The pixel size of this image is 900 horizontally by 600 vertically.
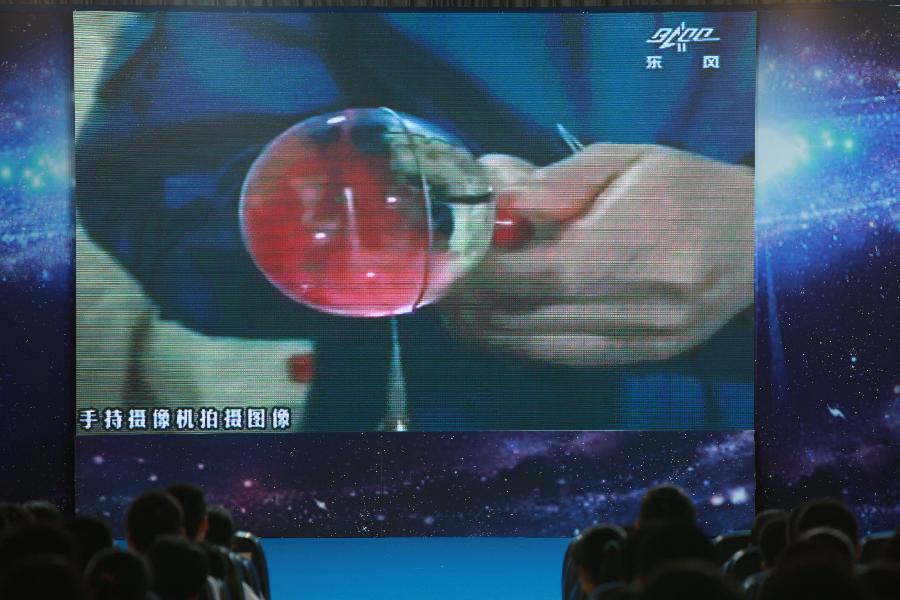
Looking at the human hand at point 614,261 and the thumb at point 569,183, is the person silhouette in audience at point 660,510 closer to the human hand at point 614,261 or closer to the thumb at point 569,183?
the human hand at point 614,261

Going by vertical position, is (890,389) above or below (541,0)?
below

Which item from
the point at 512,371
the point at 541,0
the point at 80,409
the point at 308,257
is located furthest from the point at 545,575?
the point at 541,0

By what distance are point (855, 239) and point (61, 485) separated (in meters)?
4.76

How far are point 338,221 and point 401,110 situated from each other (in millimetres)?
726

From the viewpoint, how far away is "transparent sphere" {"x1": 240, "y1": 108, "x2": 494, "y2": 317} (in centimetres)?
761

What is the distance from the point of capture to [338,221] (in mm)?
7609

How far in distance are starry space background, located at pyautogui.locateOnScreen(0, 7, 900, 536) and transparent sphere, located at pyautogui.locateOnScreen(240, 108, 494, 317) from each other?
0.89 metres

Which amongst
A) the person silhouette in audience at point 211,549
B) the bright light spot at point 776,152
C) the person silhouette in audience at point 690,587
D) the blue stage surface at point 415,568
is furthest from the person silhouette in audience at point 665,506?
the bright light spot at point 776,152

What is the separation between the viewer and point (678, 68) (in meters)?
7.66

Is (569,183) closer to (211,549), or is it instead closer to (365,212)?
(365,212)

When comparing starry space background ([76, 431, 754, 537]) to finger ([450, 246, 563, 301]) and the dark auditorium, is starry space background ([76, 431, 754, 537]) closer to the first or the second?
the dark auditorium

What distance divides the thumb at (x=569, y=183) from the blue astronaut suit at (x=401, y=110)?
0.24 ft

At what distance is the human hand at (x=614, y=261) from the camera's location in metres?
7.62

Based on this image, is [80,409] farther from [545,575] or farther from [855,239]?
[855,239]
